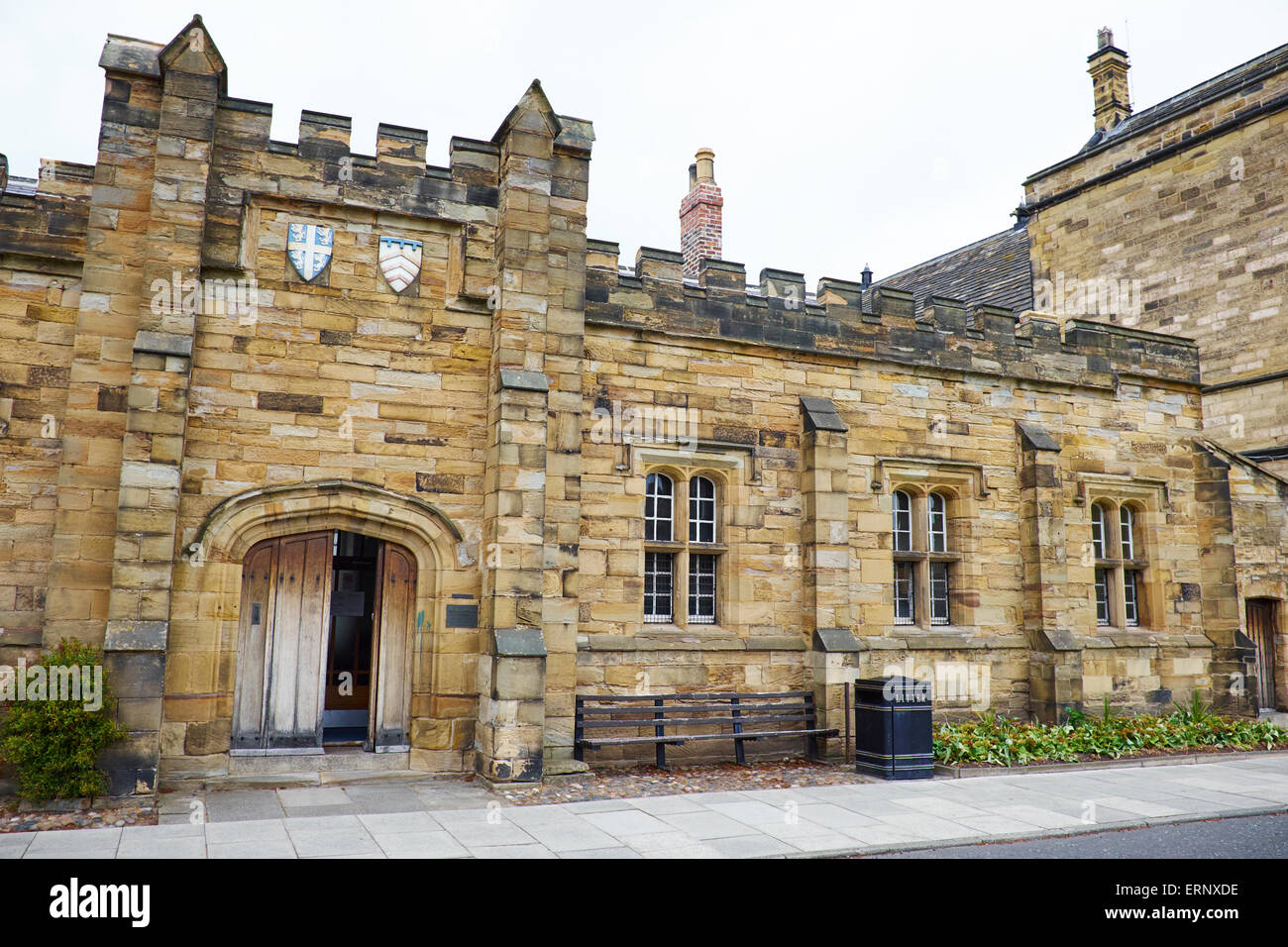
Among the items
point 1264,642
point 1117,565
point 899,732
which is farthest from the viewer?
point 1264,642

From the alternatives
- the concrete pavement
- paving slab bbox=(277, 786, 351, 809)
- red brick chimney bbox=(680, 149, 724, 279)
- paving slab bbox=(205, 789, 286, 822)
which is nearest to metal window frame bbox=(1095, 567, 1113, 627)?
the concrete pavement

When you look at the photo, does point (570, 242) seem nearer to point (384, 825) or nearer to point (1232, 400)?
point (384, 825)

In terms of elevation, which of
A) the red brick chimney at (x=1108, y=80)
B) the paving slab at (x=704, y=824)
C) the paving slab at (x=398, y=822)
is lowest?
the paving slab at (x=704, y=824)

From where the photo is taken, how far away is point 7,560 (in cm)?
862

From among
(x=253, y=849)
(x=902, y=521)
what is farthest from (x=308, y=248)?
(x=902, y=521)

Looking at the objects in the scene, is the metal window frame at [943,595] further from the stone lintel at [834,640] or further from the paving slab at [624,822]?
the paving slab at [624,822]

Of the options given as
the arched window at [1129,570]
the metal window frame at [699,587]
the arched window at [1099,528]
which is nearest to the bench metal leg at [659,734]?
the metal window frame at [699,587]

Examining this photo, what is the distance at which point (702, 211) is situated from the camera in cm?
1691

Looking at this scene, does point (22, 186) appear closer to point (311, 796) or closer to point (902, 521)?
point (311, 796)

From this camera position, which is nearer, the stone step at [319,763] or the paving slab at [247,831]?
the paving slab at [247,831]

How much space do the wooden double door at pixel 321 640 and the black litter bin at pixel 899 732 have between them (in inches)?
209

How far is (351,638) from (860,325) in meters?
7.95

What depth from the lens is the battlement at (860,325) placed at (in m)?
11.4

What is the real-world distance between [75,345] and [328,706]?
4.74 meters
